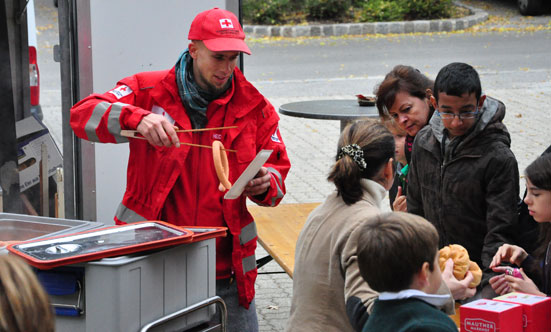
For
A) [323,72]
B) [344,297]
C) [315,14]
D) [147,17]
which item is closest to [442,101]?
[344,297]

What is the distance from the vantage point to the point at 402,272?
221 centimetres

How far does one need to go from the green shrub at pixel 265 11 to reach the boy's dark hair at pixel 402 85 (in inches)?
552

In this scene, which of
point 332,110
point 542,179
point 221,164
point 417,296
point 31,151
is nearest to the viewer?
point 417,296

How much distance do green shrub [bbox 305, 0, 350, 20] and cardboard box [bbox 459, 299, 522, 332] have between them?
1576cm

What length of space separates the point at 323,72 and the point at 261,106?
10375mm

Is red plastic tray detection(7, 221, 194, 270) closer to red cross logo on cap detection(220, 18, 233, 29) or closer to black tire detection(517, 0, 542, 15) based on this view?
red cross logo on cap detection(220, 18, 233, 29)

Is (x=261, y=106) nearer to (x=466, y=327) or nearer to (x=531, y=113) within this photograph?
(x=466, y=327)

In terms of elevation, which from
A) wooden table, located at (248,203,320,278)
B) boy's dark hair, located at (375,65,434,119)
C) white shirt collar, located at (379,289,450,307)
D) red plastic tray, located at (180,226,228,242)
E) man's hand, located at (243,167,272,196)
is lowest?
wooden table, located at (248,203,320,278)

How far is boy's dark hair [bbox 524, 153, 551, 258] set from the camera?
2.89 metres

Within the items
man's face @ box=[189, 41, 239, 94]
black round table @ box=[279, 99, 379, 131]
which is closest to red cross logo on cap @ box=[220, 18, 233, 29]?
man's face @ box=[189, 41, 239, 94]

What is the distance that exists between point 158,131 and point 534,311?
144 cm

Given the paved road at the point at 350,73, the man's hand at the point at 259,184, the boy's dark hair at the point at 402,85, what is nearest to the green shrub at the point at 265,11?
the paved road at the point at 350,73

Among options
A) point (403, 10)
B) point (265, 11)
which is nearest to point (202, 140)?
point (265, 11)

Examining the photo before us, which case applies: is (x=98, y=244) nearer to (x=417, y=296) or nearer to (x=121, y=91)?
(x=121, y=91)
